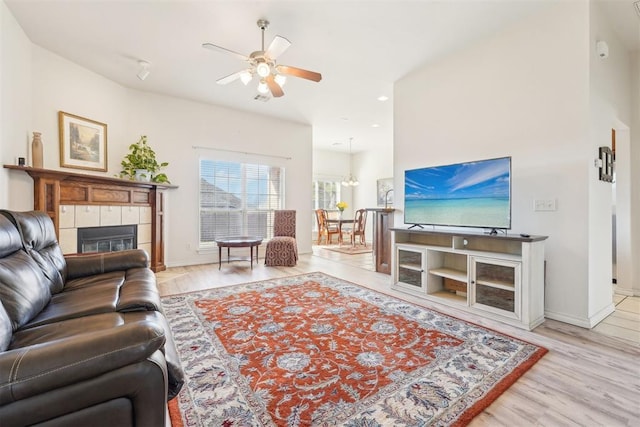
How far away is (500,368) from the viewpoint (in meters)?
1.85

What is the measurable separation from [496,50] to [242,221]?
4.79 m

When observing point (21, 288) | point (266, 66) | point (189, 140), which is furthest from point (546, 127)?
point (189, 140)

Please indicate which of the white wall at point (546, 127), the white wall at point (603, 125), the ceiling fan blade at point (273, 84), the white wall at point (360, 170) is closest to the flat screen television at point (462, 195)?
the white wall at point (546, 127)

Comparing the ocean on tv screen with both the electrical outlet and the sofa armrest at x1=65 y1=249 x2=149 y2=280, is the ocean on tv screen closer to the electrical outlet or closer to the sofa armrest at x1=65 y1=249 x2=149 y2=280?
the electrical outlet

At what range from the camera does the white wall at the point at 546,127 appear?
2555 mm

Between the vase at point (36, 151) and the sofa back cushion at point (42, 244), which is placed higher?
the vase at point (36, 151)

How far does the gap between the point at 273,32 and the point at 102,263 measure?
2768 mm

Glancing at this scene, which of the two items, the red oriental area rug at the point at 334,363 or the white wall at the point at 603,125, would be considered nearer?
the red oriental area rug at the point at 334,363

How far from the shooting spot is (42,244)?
2055 millimetres

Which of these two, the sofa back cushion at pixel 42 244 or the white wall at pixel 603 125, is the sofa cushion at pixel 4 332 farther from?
the white wall at pixel 603 125

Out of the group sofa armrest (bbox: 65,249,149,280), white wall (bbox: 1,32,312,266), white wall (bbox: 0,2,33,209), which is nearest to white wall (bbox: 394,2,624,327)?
sofa armrest (bbox: 65,249,149,280)

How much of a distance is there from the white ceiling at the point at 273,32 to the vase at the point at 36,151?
1.12m

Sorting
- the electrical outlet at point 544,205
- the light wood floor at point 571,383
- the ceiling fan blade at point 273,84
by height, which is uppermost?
the ceiling fan blade at point 273,84

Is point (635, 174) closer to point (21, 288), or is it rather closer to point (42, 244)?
point (21, 288)
